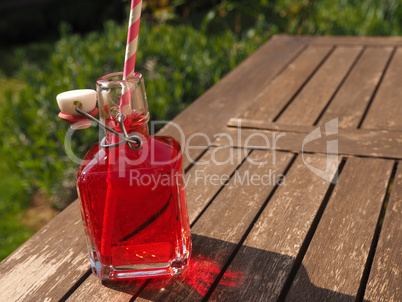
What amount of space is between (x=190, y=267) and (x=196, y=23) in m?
4.26

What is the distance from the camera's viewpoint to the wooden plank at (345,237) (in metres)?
0.75

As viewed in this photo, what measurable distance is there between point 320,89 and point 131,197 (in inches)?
37.7

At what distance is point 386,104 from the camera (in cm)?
139

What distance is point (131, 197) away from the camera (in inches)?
29.6

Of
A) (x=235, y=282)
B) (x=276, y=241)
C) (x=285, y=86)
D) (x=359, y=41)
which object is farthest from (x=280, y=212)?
(x=359, y=41)

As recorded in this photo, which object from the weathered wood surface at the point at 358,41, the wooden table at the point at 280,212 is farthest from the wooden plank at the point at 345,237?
the weathered wood surface at the point at 358,41

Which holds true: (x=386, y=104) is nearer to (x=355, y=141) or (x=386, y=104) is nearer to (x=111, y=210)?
(x=355, y=141)

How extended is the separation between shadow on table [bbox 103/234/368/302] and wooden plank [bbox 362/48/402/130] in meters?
0.61

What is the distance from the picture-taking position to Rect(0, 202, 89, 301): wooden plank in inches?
30.9

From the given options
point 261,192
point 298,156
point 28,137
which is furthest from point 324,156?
point 28,137

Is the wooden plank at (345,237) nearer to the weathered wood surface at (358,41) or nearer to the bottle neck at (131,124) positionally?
the bottle neck at (131,124)

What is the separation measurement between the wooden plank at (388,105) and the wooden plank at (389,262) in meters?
0.37

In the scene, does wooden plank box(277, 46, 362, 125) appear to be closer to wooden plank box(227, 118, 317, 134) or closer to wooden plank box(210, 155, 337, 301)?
wooden plank box(227, 118, 317, 134)

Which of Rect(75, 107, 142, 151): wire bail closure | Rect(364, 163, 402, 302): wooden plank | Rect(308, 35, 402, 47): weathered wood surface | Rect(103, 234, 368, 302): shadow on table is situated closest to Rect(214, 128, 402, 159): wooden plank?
Rect(364, 163, 402, 302): wooden plank
